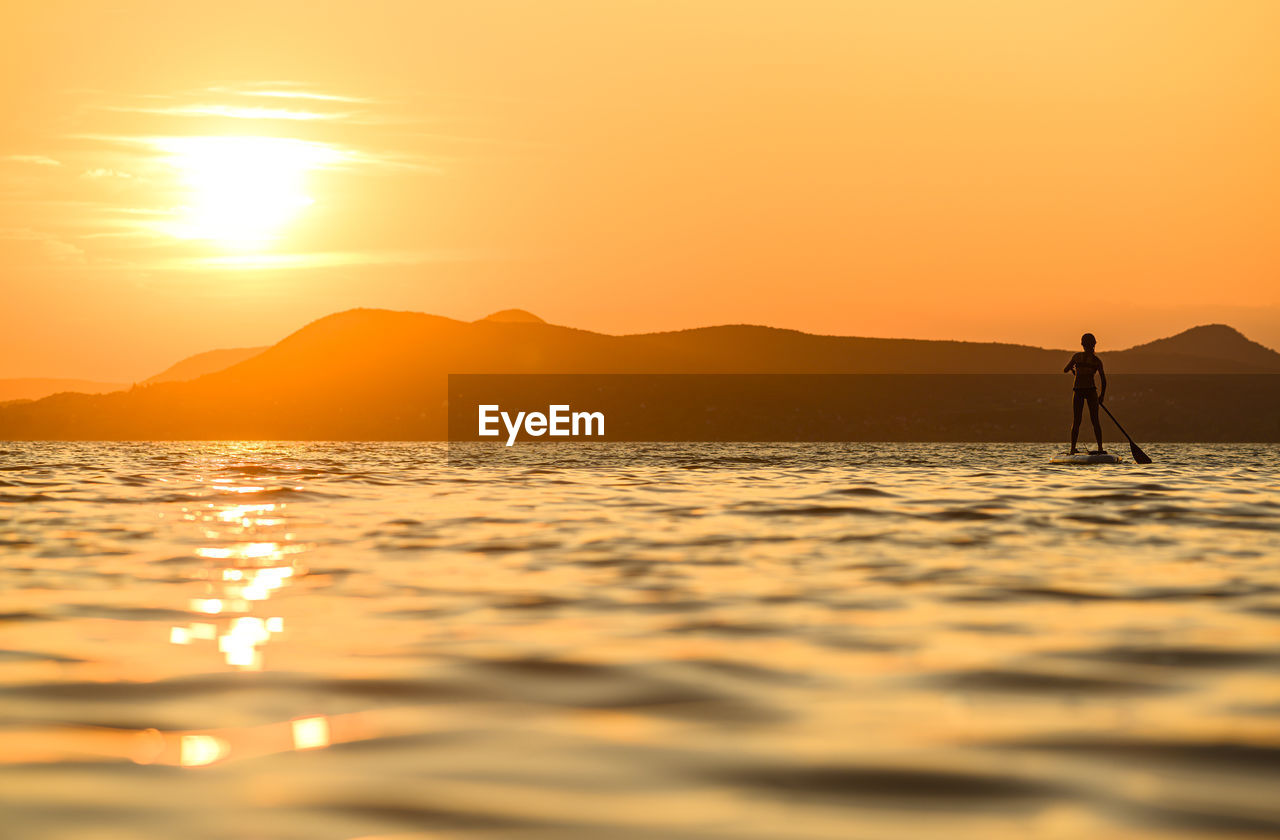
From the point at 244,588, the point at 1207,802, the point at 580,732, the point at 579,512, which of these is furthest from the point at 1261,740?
the point at 579,512

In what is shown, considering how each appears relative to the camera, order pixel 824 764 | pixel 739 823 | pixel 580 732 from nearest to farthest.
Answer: pixel 739 823 < pixel 824 764 < pixel 580 732

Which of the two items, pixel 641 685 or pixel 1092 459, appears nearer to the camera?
pixel 641 685

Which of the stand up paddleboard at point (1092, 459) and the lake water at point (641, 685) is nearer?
the lake water at point (641, 685)

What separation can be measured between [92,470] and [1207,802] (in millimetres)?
33418

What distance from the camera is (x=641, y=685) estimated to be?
654 cm

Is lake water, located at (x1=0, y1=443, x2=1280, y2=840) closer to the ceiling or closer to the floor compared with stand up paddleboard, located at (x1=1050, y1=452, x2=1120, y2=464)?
closer to the ceiling

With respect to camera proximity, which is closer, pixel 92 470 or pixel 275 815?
pixel 275 815

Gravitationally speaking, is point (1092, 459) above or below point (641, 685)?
below

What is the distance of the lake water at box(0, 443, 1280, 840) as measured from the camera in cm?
450

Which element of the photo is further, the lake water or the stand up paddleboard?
the stand up paddleboard

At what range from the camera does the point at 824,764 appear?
5051 mm

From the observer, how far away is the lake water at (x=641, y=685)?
4496mm

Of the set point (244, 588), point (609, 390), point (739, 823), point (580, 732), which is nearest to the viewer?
point (739, 823)

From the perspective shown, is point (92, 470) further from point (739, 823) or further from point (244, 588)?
point (739, 823)
